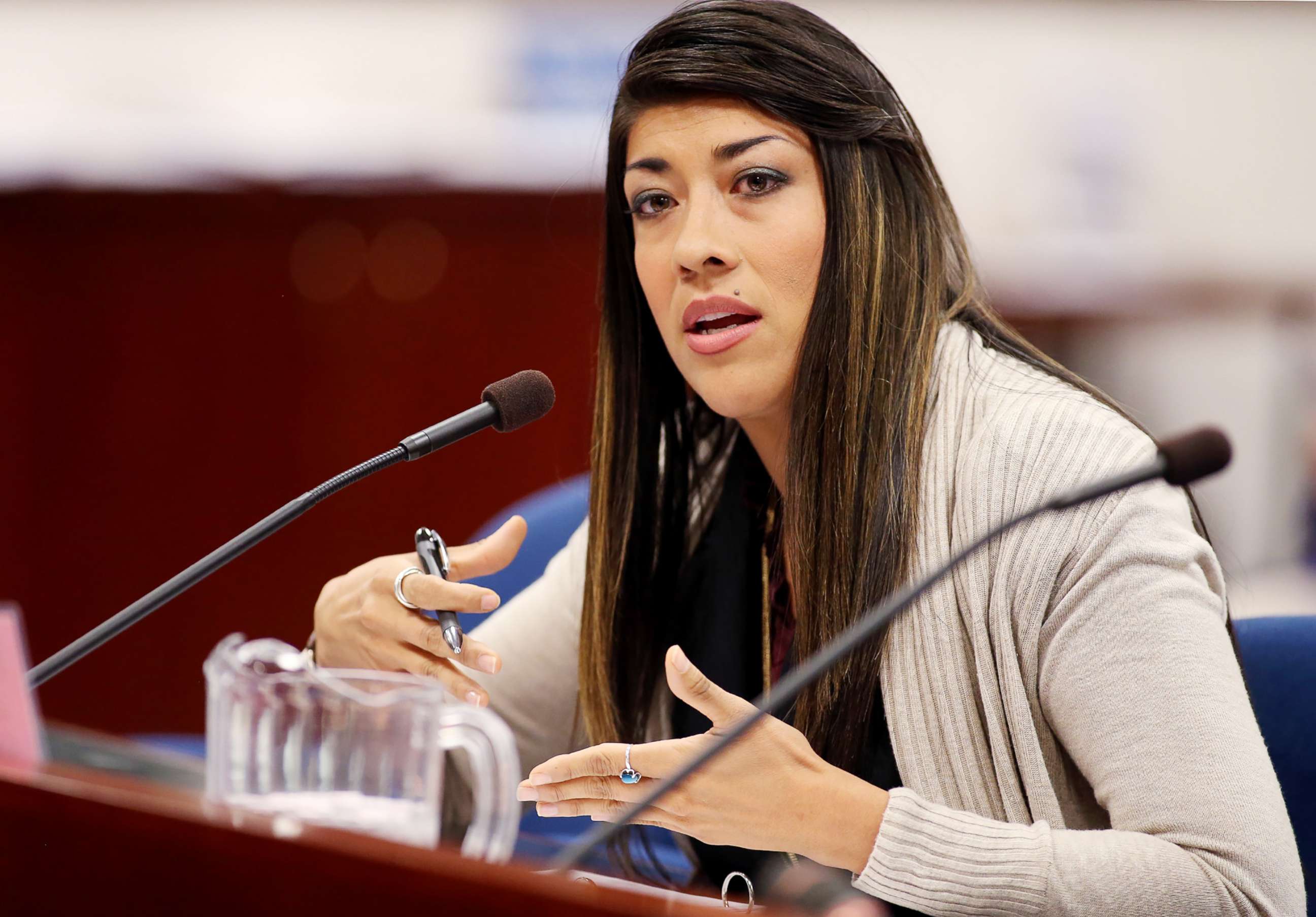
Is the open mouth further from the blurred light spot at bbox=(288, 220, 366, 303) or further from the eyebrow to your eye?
the blurred light spot at bbox=(288, 220, 366, 303)

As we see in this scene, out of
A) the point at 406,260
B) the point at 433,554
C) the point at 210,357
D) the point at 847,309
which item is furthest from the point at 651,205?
the point at 210,357

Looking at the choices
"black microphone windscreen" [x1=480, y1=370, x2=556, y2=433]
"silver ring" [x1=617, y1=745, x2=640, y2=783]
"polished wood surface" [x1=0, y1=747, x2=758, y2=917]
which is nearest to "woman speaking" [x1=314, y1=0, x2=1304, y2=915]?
"silver ring" [x1=617, y1=745, x2=640, y2=783]

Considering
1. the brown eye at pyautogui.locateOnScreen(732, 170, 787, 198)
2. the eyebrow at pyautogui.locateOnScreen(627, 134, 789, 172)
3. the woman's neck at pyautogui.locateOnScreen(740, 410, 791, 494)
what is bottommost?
the woman's neck at pyautogui.locateOnScreen(740, 410, 791, 494)

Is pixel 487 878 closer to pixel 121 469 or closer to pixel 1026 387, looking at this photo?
pixel 1026 387

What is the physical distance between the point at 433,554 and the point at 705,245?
1.17 ft

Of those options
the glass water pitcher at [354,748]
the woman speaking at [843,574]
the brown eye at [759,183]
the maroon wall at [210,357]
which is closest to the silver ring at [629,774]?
the woman speaking at [843,574]

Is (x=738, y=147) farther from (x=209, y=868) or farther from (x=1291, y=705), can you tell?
(x=209, y=868)

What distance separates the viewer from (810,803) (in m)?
0.88

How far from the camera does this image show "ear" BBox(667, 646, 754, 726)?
833 mm

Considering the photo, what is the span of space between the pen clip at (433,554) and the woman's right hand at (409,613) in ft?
0.04

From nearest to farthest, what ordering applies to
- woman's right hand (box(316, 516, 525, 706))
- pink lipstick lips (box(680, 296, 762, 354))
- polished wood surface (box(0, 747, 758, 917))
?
polished wood surface (box(0, 747, 758, 917))
woman's right hand (box(316, 516, 525, 706))
pink lipstick lips (box(680, 296, 762, 354))

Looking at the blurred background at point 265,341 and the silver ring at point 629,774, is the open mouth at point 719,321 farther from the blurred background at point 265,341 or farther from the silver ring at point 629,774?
the blurred background at point 265,341

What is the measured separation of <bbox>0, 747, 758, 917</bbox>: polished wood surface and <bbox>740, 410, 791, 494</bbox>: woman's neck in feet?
2.48

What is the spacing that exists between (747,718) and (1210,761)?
372 mm
